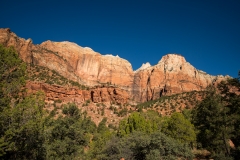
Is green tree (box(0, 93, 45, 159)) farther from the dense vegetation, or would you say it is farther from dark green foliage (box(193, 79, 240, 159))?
dark green foliage (box(193, 79, 240, 159))

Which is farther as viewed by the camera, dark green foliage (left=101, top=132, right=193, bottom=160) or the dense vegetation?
dark green foliage (left=101, top=132, right=193, bottom=160)

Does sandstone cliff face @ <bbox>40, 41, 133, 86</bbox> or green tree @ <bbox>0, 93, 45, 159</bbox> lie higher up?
sandstone cliff face @ <bbox>40, 41, 133, 86</bbox>

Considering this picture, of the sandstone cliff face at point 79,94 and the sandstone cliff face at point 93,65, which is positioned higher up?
the sandstone cliff face at point 93,65

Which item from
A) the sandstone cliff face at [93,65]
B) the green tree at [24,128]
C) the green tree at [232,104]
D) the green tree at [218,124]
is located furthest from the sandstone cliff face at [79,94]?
the sandstone cliff face at [93,65]

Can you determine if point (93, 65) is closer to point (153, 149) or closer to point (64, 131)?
point (64, 131)

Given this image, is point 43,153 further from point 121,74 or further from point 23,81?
point 121,74

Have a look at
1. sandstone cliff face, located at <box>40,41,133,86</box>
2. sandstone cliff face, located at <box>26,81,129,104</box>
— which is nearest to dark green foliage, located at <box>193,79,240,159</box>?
sandstone cliff face, located at <box>26,81,129,104</box>

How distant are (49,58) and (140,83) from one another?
79.1 metres

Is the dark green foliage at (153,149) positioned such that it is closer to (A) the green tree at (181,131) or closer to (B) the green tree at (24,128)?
(B) the green tree at (24,128)

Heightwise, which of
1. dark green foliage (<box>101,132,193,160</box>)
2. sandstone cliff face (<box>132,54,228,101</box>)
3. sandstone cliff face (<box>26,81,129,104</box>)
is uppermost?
sandstone cliff face (<box>132,54,228,101</box>)

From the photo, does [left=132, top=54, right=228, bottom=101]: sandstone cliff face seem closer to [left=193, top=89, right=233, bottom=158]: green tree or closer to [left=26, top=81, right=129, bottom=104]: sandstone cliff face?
[left=26, top=81, right=129, bottom=104]: sandstone cliff face

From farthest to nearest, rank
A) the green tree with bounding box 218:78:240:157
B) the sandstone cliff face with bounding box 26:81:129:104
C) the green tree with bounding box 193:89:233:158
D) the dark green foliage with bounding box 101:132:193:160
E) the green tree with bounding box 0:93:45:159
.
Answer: the sandstone cliff face with bounding box 26:81:129:104 < the green tree with bounding box 193:89:233:158 < the green tree with bounding box 218:78:240:157 < the dark green foliage with bounding box 101:132:193:160 < the green tree with bounding box 0:93:45:159

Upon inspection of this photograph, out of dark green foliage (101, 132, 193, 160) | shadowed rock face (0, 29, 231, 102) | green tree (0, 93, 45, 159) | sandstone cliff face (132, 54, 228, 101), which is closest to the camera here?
green tree (0, 93, 45, 159)

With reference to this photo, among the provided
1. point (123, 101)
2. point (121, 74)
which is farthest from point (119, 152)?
point (121, 74)
